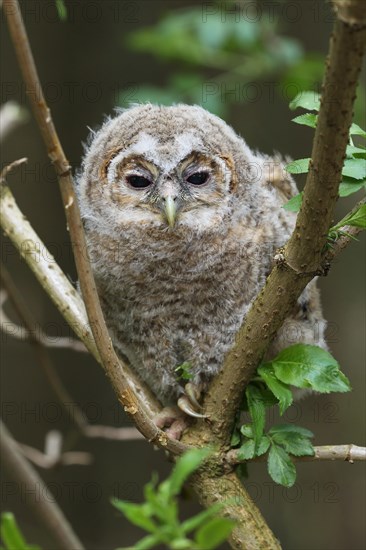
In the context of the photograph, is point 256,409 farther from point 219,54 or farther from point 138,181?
point 219,54

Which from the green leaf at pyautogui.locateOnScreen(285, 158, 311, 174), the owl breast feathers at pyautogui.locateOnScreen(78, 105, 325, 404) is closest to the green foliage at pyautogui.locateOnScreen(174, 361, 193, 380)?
the owl breast feathers at pyautogui.locateOnScreen(78, 105, 325, 404)

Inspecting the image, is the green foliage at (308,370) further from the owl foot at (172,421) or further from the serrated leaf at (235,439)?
the owl foot at (172,421)

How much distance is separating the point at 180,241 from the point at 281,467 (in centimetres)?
89

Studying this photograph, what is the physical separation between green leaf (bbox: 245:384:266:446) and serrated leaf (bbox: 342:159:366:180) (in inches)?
29.4

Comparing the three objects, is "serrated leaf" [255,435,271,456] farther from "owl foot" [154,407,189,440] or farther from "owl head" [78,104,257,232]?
"owl head" [78,104,257,232]

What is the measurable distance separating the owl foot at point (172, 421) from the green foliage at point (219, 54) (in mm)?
1529

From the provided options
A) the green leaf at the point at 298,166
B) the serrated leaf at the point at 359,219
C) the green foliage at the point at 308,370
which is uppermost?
the green leaf at the point at 298,166

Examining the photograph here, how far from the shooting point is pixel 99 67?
19.1 feet

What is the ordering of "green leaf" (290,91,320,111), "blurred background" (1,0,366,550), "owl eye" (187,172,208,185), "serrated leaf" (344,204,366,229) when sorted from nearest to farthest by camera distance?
"serrated leaf" (344,204,366,229), "green leaf" (290,91,320,111), "owl eye" (187,172,208,185), "blurred background" (1,0,366,550)

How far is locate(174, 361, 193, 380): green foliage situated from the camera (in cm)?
254

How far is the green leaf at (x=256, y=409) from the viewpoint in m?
2.30

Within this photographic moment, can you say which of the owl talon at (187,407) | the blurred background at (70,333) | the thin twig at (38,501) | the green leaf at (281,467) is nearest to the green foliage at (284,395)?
the green leaf at (281,467)

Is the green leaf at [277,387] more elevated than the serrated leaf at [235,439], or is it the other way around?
the green leaf at [277,387]

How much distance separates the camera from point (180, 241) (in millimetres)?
2758
